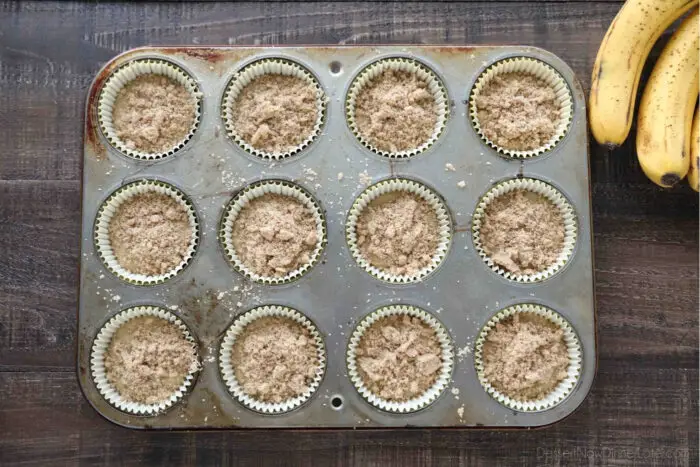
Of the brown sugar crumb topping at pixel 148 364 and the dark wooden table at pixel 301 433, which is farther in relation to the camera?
the dark wooden table at pixel 301 433

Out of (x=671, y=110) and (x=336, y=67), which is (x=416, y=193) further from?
(x=671, y=110)

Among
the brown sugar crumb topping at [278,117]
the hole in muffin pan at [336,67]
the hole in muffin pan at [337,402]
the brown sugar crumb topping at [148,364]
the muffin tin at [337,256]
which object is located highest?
the hole in muffin pan at [336,67]

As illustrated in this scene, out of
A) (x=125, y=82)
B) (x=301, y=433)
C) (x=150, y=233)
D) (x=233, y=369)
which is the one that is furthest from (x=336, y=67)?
(x=301, y=433)

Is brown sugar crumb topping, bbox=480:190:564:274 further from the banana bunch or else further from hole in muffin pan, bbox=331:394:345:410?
hole in muffin pan, bbox=331:394:345:410

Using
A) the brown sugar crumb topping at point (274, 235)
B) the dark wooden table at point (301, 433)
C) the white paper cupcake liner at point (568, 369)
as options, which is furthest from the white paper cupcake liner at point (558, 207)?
the brown sugar crumb topping at point (274, 235)

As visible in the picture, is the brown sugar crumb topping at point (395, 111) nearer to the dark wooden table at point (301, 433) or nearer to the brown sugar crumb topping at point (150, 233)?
the dark wooden table at point (301, 433)

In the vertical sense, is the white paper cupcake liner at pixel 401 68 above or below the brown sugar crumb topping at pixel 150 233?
above

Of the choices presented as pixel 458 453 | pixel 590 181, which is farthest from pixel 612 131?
pixel 458 453
